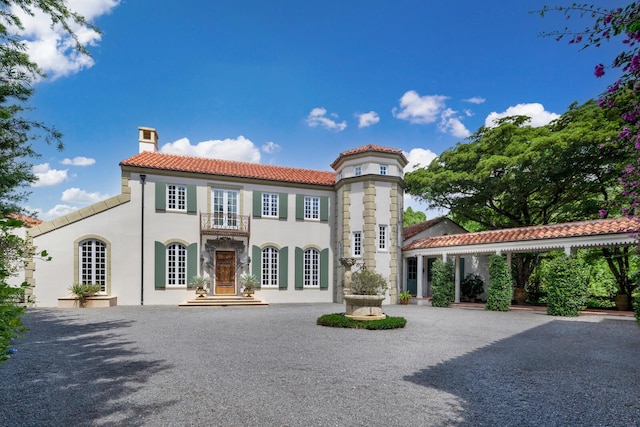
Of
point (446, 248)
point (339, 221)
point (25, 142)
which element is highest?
point (25, 142)

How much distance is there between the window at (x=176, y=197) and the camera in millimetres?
18156

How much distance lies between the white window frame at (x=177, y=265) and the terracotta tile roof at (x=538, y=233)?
11.8 m

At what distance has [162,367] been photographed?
21.3ft

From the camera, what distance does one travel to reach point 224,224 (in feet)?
61.6

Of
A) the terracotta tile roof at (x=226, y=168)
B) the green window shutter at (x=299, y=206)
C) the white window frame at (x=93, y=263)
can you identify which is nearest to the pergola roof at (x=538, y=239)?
the green window shutter at (x=299, y=206)

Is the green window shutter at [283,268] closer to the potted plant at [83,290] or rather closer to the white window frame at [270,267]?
the white window frame at [270,267]

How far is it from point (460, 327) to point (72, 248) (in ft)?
53.0

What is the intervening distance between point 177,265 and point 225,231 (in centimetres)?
277

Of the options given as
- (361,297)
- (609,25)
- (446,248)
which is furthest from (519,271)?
(609,25)

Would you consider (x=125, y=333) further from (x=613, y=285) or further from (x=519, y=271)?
(x=613, y=285)

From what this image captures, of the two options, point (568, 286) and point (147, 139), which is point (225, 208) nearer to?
point (147, 139)

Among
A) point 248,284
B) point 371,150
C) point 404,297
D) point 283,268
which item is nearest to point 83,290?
point 248,284

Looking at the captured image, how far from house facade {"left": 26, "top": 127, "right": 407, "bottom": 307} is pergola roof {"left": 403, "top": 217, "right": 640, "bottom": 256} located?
7.67ft

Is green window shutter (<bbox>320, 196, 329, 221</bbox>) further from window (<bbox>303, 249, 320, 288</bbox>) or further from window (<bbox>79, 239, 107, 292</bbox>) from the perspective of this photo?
window (<bbox>79, 239, 107, 292</bbox>)
